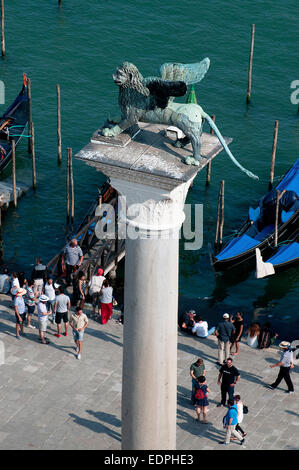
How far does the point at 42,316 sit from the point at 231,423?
5457 millimetres

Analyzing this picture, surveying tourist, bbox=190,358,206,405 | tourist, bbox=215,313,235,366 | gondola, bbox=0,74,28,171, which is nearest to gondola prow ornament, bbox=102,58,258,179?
tourist, bbox=190,358,206,405

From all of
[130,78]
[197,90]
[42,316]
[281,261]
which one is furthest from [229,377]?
[197,90]

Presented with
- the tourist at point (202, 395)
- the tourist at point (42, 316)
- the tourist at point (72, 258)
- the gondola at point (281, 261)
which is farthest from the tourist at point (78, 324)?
the gondola at point (281, 261)

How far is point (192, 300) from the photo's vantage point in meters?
29.9

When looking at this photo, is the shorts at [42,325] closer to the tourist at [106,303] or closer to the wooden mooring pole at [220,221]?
the tourist at [106,303]

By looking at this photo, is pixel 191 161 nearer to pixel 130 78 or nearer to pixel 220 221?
pixel 130 78

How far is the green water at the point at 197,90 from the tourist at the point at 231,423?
7724 millimetres

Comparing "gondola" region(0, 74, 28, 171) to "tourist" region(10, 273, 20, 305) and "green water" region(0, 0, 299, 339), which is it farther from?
"tourist" region(10, 273, 20, 305)

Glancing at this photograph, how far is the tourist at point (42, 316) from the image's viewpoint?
76.9ft

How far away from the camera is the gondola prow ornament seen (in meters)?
14.1

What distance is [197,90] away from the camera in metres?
41.4

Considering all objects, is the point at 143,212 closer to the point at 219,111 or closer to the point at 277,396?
the point at 277,396

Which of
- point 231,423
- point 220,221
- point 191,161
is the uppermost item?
point 191,161
